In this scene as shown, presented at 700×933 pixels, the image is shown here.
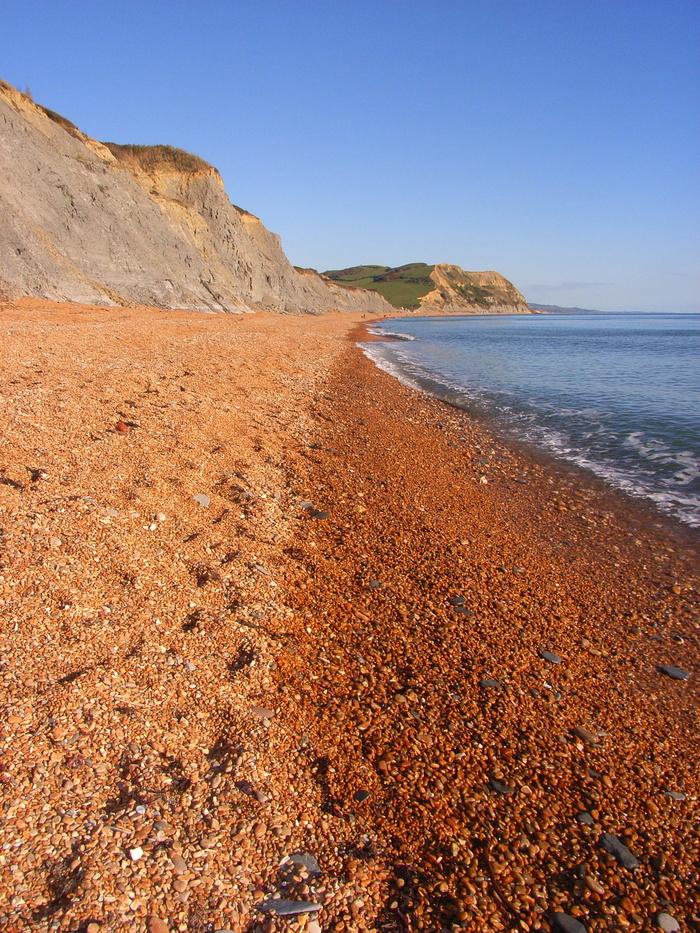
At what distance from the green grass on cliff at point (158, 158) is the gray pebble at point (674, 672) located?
53.3 metres

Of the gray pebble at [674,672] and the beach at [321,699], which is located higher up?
the beach at [321,699]

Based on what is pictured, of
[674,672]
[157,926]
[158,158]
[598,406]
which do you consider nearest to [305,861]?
[157,926]

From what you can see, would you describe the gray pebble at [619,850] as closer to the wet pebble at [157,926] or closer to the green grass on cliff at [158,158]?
the wet pebble at [157,926]

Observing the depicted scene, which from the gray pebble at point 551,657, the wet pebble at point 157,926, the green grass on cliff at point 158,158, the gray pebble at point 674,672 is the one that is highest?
the green grass on cliff at point 158,158

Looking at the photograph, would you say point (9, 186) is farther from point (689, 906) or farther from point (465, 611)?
point (689, 906)

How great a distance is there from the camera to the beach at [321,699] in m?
2.55

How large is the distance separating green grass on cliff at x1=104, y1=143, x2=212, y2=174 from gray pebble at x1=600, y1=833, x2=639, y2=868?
54232mm

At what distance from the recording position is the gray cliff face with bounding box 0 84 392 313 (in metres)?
26.5

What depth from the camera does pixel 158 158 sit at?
49.3 meters

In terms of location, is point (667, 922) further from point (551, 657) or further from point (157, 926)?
point (157, 926)

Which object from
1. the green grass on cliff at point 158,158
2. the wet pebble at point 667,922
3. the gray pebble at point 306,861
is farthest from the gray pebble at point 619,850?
the green grass on cliff at point 158,158

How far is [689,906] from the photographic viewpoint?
269 cm

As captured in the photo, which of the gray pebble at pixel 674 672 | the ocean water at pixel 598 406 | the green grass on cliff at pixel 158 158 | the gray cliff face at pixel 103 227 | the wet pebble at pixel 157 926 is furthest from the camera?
the green grass on cliff at pixel 158 158

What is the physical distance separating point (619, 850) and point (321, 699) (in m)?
1.96
